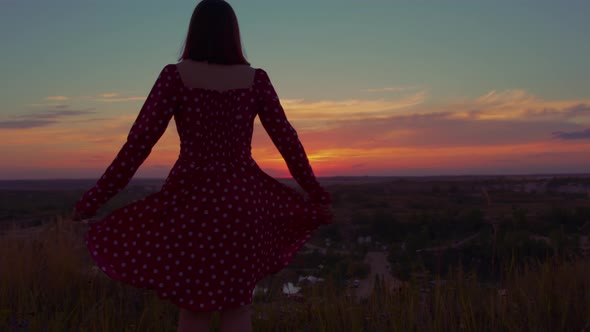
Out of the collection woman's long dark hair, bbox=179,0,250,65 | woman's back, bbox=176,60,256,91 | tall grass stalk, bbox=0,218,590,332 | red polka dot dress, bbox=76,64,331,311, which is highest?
woman's long dark hair, bbox=179,0,250,65

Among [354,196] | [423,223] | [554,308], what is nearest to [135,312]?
[554,308]

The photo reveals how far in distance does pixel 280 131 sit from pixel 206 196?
0.57m

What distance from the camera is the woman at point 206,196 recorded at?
96.8 inches

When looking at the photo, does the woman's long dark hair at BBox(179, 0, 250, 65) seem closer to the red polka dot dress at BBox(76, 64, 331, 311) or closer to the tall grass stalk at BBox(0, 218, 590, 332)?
the red polka dot dress at BBox(76, 64, 331, 311)

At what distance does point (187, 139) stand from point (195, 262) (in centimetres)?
61

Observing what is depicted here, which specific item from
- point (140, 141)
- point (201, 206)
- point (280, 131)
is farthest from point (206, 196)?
point (280, 131)

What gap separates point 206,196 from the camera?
2492mm

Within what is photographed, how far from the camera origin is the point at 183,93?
2.64 metres

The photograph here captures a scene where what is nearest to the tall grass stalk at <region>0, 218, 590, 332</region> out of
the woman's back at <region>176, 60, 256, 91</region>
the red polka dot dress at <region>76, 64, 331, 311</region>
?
the red polka dot dress at <region>76, 64, 331, 311</region>

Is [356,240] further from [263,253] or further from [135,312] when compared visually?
[263,253]

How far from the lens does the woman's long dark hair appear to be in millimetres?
2646

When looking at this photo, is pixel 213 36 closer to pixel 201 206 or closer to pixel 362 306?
pixel 201 206

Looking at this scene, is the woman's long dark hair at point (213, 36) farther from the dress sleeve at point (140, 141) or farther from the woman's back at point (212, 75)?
the dress sleeve at point (140, 141)

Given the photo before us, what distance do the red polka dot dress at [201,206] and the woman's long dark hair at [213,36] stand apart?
0.15m
